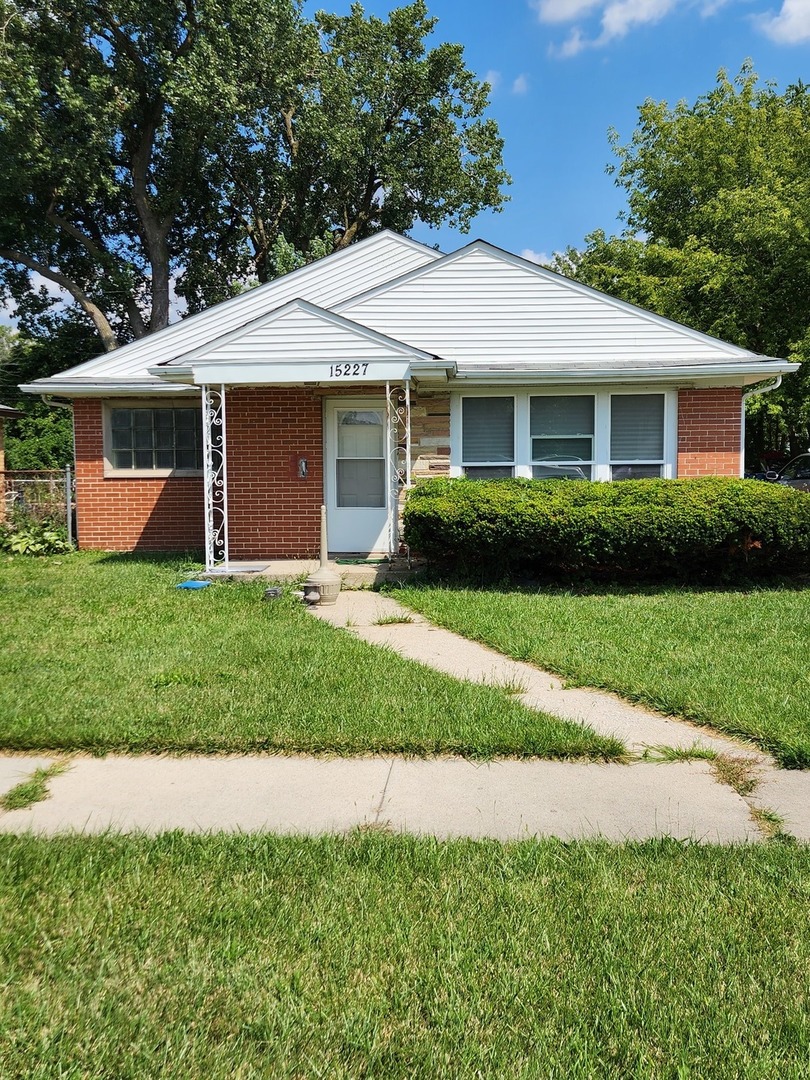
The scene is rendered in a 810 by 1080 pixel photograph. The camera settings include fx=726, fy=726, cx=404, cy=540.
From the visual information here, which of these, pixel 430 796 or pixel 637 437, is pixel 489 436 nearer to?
pixel 637 437

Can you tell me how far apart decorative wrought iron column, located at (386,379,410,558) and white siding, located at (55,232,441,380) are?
275 cm

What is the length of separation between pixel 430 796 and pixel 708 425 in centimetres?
951

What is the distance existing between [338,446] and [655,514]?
16.8ft

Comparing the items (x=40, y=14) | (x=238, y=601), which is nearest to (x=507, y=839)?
Answer: (x=238, y=601)

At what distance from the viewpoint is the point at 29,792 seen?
3.63 metres

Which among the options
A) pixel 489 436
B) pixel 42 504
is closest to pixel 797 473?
pixel 489 436

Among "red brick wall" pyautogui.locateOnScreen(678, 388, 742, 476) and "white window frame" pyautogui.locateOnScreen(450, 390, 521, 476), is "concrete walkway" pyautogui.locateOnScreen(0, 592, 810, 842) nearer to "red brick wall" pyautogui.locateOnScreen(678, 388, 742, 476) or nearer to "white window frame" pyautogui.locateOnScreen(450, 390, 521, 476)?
"white window frame" pyautogui.locateOnScreen(450, 390, 521, 476)

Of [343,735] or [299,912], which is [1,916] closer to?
[299,912]

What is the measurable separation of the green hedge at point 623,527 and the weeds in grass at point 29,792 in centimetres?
556

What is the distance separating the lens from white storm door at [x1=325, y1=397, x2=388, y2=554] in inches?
451

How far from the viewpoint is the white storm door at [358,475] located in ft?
37.6

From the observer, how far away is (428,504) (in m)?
8.84

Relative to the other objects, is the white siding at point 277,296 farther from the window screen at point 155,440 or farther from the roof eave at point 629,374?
the roof eave at point 629,374

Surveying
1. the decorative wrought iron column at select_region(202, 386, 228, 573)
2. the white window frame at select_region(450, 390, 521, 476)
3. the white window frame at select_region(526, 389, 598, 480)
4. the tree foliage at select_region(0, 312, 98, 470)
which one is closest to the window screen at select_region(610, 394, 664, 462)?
the white window frame at select_region(526, 389, 598, 480)
